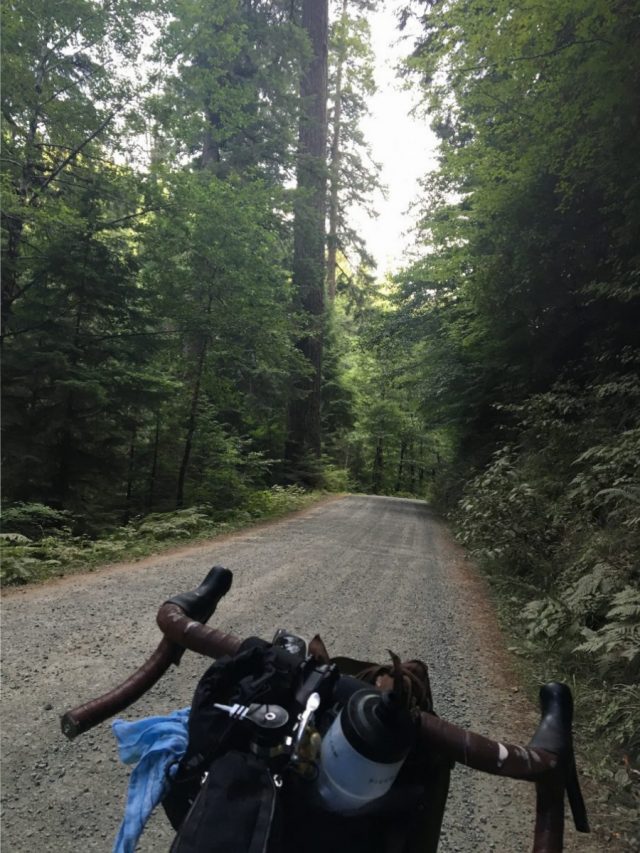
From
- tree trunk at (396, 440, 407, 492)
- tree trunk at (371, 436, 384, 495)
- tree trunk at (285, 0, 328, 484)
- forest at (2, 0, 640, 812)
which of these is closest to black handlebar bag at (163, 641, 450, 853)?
forest at (2, 0, 640, 812)

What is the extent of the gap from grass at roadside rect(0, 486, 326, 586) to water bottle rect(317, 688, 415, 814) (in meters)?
5.59

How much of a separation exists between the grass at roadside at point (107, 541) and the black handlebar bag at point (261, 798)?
17.5ft

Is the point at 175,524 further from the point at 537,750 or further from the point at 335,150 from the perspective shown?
the point at 335,150

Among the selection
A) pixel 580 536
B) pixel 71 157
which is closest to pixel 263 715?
pixel 580 536

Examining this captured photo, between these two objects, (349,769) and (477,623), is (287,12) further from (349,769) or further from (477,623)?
(349,769)

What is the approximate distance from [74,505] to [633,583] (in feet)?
27.1

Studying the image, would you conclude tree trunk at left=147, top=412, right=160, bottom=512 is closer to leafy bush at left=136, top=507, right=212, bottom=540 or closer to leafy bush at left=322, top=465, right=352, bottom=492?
leafy bush at left=136, top=507, right=212, bottom=540

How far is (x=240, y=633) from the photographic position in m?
4.13

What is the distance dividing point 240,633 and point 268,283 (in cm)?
798

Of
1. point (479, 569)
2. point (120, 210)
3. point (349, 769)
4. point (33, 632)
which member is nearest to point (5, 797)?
point (33, 632)

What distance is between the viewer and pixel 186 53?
939 centimetres

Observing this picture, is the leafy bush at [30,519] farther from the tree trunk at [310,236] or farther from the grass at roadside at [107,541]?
the tree trunk at [310,236]

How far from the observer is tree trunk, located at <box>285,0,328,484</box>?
13.6 meters

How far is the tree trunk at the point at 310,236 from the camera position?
13562 mm
